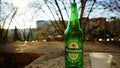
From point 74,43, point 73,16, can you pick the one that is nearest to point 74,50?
point 74,43

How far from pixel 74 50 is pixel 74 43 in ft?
0.09

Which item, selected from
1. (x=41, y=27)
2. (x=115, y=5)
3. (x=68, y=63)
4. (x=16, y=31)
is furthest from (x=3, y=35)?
(x=68, y=63)

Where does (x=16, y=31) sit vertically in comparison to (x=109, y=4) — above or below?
below

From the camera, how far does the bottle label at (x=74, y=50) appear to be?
89 centimetres

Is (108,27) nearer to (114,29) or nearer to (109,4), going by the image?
(114,29)

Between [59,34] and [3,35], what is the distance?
1404 mm

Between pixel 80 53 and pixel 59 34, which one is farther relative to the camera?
pixel 59 34

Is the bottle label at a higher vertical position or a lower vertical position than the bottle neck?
lower

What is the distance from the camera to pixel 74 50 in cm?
89

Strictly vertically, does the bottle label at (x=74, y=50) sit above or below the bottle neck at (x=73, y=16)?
below

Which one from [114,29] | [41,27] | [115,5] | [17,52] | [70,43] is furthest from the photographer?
[41,27]

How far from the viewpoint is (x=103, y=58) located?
36.9 inches

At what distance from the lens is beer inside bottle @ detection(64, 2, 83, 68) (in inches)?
35.0

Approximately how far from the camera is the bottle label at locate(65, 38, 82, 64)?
35.2 inches
